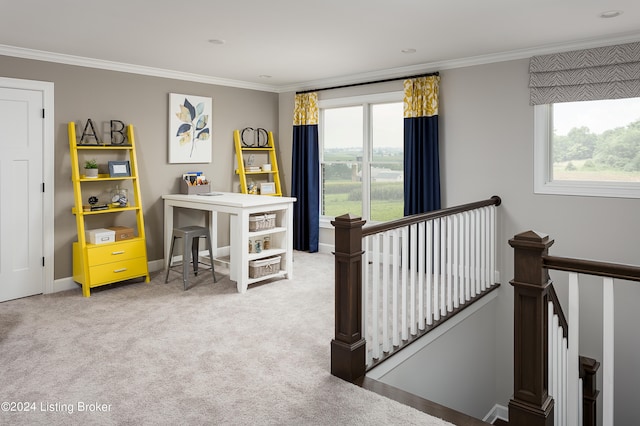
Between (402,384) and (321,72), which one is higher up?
(321,72)

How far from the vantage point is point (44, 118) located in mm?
4527

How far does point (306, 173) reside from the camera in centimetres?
643

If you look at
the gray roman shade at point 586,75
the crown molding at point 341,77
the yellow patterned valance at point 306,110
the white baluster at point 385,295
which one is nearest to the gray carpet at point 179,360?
the white baluster at point 385,295

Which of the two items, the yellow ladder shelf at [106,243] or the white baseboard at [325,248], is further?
the white baseboard at [325,248]

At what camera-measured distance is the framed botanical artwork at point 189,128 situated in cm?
556

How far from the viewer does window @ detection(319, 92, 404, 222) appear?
5766 mm

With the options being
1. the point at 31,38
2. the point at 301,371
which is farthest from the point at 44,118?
the point at 301,371

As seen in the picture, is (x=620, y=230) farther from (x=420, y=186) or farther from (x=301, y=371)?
(x=301, y=371)

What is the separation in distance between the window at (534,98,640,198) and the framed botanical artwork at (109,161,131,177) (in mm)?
4088

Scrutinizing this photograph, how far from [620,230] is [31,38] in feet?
17.3

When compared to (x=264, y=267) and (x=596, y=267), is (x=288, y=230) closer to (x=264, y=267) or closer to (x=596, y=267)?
(x=264, y=267)

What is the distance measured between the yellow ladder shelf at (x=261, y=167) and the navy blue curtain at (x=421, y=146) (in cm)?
192

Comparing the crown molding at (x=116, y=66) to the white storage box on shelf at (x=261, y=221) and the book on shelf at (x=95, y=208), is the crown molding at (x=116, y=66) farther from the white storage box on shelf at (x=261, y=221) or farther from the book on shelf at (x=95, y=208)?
the white storage box on shelf at (x=261, y=221)

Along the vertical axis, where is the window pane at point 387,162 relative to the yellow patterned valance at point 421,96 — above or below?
below
